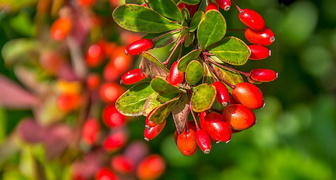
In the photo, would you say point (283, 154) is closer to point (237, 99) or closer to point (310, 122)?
point (310, 122)

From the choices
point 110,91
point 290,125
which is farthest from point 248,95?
point 290,125

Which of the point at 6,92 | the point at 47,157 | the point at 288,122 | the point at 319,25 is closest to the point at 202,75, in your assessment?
the point at 47,157

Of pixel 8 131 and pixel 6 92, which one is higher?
pixel 6 92

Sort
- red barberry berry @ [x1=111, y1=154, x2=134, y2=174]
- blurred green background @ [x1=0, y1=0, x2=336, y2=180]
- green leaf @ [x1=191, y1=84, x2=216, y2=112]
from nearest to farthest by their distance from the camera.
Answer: green leaf @ [x1=191, y1=84, x2=216, y2=112] → red barberry berry @ [x1=111, y1=154, x2=134, y2=174] → blurred green background @ [x1=0, y1=0, x2=336, y2=180]

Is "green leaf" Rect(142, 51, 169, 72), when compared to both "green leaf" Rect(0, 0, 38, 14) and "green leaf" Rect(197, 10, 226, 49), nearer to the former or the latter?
"green leaf" Rect(197, 10, 226, 49)

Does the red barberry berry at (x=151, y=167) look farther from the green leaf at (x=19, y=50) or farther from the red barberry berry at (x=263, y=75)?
the red barberry berry at (x=263, y=75)

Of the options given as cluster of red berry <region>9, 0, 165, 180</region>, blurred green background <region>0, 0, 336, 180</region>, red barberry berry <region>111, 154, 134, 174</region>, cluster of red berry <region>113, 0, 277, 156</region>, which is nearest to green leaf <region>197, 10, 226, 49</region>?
cluster of red berry <region>113, 0, 277, 156</region>

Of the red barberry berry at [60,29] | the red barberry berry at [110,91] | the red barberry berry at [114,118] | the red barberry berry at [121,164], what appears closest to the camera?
the red barberry berry at [114,118]

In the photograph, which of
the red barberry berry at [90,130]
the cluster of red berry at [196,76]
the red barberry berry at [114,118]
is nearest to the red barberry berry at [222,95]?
the cluster of red berry at [196,76]
